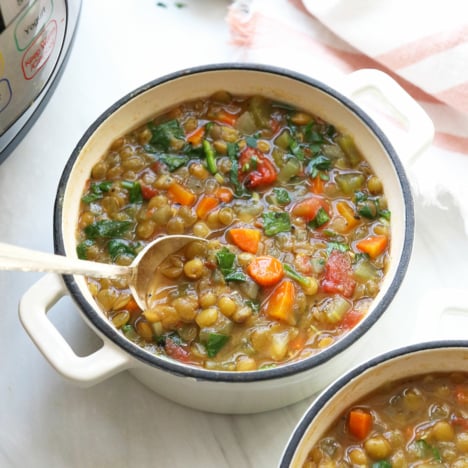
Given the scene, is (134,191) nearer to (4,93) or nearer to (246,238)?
(246,238)

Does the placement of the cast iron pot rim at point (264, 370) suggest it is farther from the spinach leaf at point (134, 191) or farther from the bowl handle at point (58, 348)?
the spinach leaf at point (134, 191)

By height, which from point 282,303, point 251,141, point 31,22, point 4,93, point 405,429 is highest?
point 31,22

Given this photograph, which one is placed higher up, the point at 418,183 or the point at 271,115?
the point at 271,115

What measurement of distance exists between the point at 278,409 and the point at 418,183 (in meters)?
0.81

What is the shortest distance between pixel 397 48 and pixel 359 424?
1284 millimetres

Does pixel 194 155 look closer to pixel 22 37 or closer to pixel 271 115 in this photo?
pixel 271 115

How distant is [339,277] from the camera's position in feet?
7.39

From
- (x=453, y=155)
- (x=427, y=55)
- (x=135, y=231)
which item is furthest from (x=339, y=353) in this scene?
(x=427, y=55)

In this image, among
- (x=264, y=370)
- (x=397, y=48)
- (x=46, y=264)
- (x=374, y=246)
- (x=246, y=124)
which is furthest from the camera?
(x=397, y=48)

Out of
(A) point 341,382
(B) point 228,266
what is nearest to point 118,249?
(B) point 228,266

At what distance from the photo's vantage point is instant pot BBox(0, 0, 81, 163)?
6.68 feet

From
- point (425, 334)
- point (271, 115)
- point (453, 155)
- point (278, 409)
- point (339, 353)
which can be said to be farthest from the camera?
point (453, 155)

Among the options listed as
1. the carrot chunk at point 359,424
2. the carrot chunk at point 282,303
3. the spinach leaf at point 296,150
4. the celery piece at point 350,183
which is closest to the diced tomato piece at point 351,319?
the carrot chunk at point 282,303

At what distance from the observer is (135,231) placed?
2.35 metres
